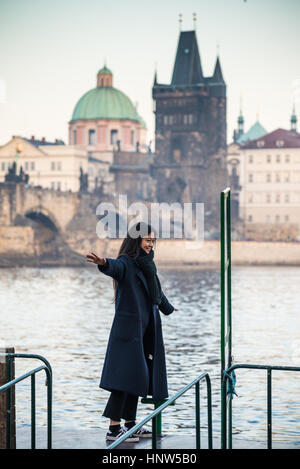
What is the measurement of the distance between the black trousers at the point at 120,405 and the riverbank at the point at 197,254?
208 feet

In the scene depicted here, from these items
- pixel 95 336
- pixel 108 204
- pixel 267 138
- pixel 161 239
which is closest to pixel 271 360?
pixel 95 336

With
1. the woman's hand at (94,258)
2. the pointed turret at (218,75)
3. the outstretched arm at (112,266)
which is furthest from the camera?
the pointed turret at (218,75)

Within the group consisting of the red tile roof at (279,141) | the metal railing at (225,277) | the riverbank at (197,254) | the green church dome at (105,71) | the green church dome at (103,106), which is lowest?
the riverbank at (197,254)

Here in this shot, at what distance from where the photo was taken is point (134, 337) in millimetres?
6309

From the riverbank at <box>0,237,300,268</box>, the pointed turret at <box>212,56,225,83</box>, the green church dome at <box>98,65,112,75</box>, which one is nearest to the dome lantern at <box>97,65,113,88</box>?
the green church dome at <box>98,65,112,75</box>

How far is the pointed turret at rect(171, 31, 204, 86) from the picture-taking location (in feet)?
285

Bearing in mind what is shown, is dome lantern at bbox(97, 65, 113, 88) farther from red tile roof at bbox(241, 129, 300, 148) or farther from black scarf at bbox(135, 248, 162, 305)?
black scarf at bbox(135, 248, 162, 305)

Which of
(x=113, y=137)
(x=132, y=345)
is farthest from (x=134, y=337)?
(x=113, y=137)

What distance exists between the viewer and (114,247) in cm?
7312

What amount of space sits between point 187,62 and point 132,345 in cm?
8360

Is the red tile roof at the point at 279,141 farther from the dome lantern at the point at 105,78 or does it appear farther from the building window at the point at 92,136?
the dome lantern at the point at 105,78

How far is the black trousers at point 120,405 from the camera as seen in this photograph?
639cm

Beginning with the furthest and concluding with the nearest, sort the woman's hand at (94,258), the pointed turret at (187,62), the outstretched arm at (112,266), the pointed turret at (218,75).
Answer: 1. the pointed turret at (218,75)
2. the pointed turret at (187,62)
3. the outstretched arm at (112,266)
4. the woman's hand at (94,258)

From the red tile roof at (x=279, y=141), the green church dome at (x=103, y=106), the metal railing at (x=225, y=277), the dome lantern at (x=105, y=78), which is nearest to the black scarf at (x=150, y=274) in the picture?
the metal railing at (x=225, y=277)
